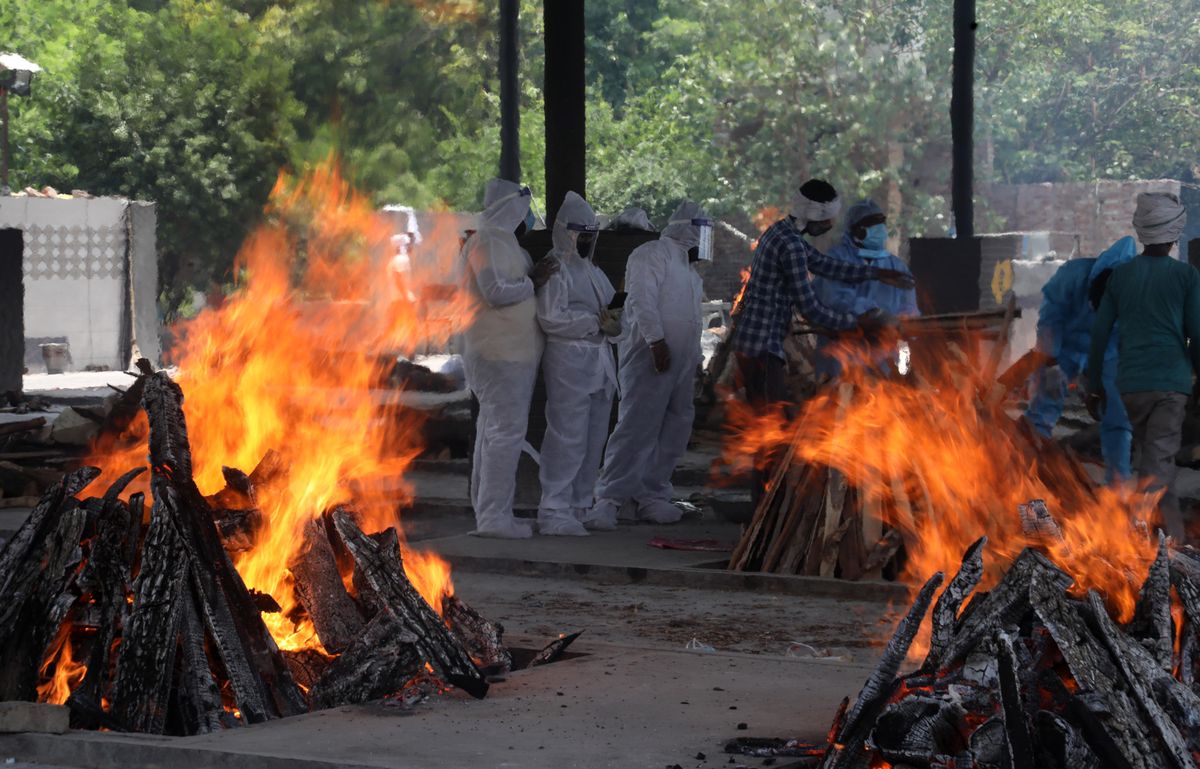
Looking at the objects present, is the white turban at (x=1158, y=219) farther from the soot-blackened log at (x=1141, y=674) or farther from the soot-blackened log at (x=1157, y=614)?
the soot-blackened log at (x=1141, y=674)

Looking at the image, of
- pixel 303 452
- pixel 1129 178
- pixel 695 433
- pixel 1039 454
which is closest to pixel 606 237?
pixel 695 433

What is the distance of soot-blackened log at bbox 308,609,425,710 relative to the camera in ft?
22.7

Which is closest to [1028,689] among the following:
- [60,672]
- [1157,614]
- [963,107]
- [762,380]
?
[1157,614]

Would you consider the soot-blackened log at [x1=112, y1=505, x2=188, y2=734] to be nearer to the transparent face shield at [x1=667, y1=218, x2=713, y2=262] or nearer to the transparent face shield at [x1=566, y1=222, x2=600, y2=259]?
the transparent face shield at [x1=566, y1=222, x2=600, y2=259]

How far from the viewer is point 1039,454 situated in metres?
10.2

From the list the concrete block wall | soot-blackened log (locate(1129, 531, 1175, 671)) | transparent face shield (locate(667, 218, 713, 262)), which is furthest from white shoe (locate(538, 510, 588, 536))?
the concrete block wall

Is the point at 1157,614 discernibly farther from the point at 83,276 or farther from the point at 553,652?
the point at 83,276

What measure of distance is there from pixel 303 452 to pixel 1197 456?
27.0 feet

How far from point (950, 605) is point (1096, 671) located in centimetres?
57

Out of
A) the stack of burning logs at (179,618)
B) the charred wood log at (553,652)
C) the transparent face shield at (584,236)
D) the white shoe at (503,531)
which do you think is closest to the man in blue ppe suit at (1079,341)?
the transparent face shield at (584,236)

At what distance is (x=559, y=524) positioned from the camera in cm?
1268

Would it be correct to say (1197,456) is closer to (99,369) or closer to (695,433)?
(695,433)

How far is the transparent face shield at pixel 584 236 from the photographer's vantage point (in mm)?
12680

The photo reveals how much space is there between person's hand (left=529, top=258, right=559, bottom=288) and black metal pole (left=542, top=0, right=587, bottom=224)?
224 centimetres
